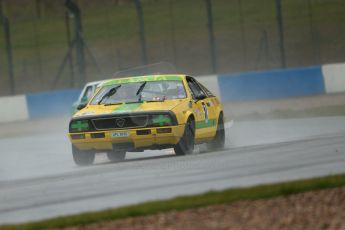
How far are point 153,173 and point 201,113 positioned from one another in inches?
120

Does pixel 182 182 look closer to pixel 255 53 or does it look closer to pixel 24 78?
pixel 255 53

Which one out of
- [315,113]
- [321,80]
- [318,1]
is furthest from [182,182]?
[318,1]

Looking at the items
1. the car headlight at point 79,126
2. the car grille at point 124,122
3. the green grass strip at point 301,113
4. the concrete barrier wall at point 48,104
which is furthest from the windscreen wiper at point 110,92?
the concrete barrier wall at point 48,104

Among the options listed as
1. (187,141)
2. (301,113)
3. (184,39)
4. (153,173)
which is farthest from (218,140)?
(184,39)

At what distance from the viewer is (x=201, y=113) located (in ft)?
51.4

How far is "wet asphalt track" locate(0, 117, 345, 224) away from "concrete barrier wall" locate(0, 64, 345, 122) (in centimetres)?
1076

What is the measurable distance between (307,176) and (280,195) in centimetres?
164

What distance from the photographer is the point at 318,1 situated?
128 feet

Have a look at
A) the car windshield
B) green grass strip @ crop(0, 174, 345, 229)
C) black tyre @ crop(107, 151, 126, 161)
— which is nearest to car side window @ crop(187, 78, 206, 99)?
the car windshield

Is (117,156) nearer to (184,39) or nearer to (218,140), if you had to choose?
(218,140)

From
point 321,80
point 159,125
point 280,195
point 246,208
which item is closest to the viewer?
point 246,208

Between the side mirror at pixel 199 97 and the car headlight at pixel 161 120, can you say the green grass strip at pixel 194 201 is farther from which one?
the side mirror at pixel 199 97

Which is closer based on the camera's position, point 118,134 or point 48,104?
point 118,134

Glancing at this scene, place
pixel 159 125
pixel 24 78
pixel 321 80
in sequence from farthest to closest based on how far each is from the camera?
pixel 24 78 < pixel 321 80 < pixel 159 125
